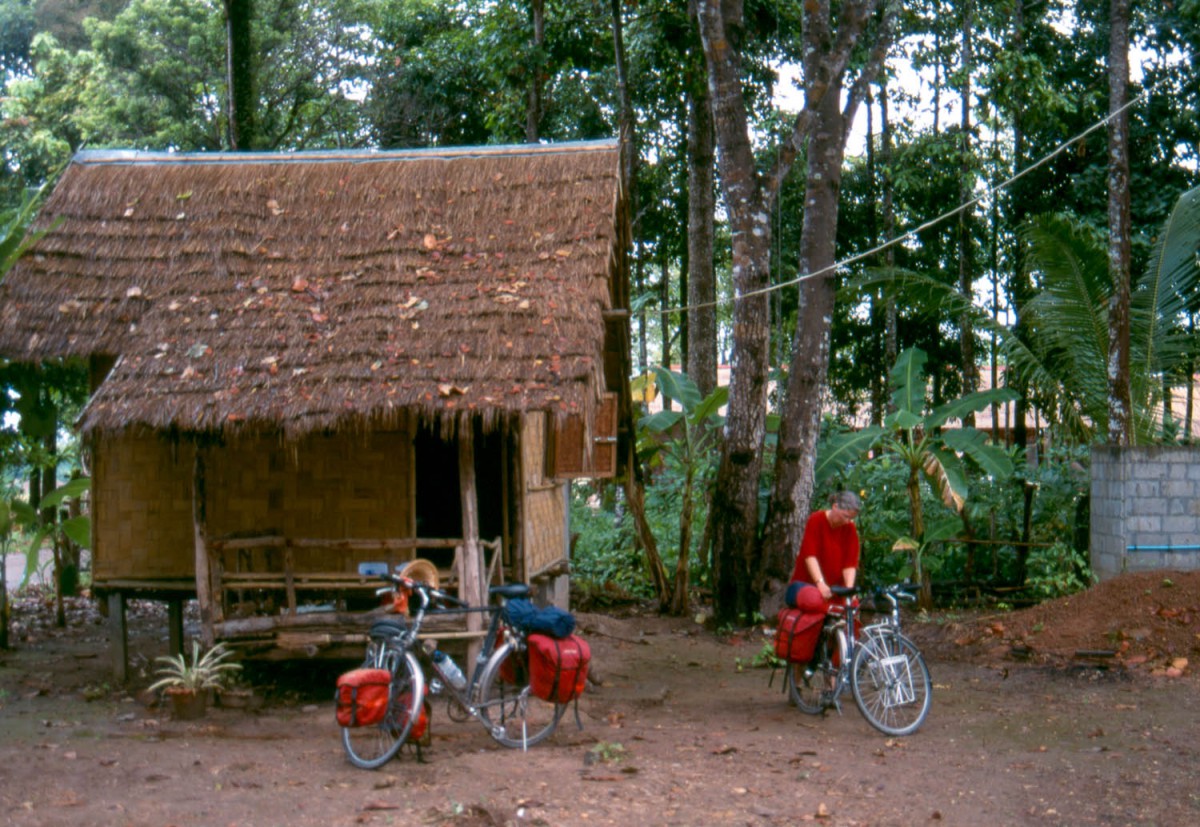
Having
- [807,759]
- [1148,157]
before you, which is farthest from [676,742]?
[1148,157]

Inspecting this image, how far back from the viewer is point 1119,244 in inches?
484

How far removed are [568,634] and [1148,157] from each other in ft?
52.2

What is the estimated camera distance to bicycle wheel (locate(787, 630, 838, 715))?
7840mm

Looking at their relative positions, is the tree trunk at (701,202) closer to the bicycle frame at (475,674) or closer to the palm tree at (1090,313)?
the palm tree at (1090,313)

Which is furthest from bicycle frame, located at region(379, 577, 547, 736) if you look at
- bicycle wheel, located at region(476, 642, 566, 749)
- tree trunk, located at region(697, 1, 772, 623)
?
tree trunk, located at region(697, 1, 772, 623)

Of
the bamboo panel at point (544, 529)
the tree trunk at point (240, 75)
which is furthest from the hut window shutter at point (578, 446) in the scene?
the tree trunk at point (240, 75)

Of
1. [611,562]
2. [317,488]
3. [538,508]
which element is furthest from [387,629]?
[611,562]

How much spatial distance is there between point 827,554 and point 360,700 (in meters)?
3.32

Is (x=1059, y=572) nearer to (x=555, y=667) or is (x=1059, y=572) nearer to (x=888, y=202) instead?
(x=555, y=667)

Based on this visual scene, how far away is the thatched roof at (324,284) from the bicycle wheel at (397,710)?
182 centimetres

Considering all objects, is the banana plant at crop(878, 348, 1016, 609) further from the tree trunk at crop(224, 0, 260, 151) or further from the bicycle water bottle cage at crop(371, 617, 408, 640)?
the tree trunk at crop(224, 0, 260, 151)

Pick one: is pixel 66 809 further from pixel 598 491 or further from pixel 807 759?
pixel 598 491

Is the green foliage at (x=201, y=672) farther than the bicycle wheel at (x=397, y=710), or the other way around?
the green foliage at (x=201, y=672)

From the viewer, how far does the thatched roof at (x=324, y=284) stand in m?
7.91
